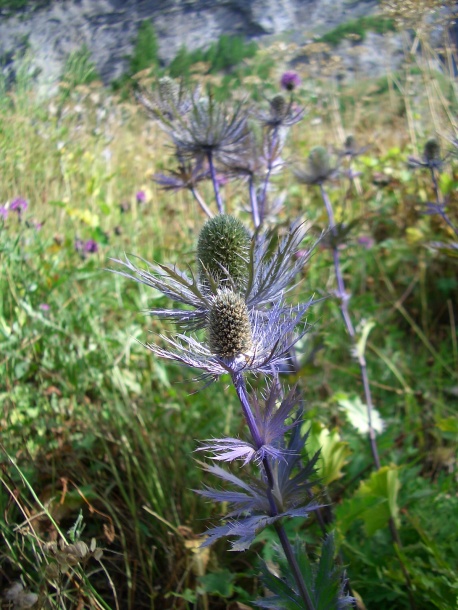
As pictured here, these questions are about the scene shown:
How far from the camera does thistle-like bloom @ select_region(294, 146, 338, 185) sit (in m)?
2.02

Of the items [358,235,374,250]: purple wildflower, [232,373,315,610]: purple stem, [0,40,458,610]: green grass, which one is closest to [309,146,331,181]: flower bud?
[0,40,458,610]: green grass

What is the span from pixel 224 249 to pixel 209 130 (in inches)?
25.2

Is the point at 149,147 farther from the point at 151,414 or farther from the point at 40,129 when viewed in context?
the point at 151,414

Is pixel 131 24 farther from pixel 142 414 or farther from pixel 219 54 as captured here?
pixel 142 414

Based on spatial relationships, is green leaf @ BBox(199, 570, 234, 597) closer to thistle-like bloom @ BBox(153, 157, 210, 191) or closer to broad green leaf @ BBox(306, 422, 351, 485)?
broad green leaf @ BBox(306, 422, 351, 485)

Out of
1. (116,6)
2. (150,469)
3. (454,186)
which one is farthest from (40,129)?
(454,186)

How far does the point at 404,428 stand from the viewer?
78.1 inches

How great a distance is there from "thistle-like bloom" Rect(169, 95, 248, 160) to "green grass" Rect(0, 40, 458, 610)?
0.28 m

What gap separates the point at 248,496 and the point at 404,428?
1.32 metres

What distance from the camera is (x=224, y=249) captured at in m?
0.91

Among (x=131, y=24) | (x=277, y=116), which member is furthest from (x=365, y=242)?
(x=131, y=24)

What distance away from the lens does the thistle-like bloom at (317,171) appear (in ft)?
6.63

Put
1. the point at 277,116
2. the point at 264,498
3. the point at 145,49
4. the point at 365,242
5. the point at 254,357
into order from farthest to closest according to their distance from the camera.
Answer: the point at 365,242, the point at 145,49, the point at 277,116, the point at 264,498, the point at 254,357

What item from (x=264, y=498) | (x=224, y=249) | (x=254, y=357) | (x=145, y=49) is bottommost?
(x=264, y=498)
